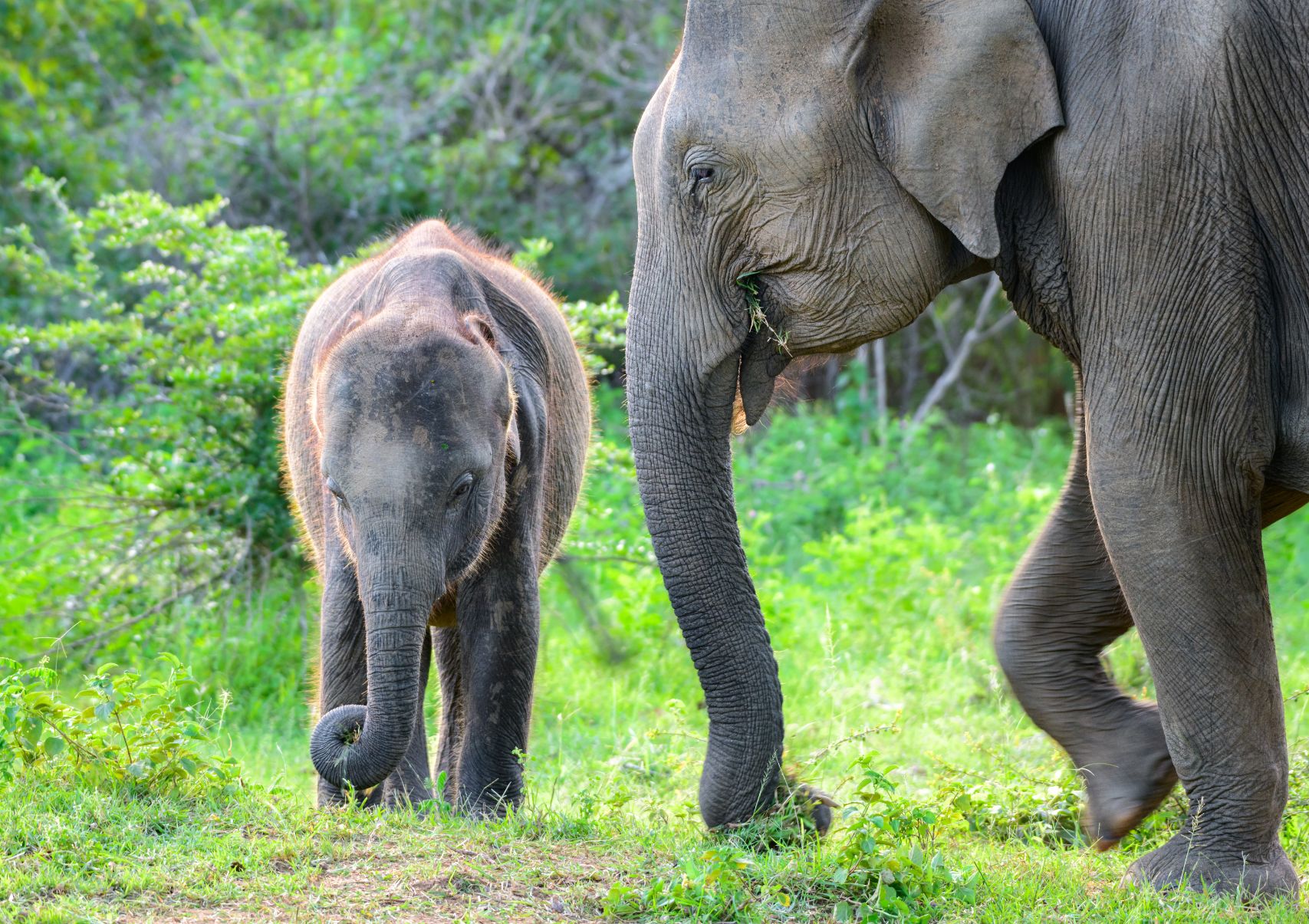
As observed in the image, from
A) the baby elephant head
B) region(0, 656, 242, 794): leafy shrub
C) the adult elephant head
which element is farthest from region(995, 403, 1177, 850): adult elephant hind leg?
region(0, 656, 242, 794): leafy shrub

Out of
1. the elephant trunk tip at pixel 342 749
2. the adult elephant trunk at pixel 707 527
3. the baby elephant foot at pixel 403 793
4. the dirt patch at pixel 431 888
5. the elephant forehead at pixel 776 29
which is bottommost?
the dirt patch at pixel 431 888

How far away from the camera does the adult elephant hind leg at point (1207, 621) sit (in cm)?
372

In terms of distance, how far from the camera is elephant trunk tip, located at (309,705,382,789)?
410 centimetres

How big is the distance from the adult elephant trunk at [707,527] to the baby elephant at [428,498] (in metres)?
0.64

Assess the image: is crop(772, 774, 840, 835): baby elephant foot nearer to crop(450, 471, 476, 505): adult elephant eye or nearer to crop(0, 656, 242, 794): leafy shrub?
crop(450, 471, 476, 505): adult elephant eye

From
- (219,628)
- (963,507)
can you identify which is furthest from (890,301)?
(963,507)

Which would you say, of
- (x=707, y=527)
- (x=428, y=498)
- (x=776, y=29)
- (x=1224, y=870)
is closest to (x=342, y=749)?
(x=428, y=498)

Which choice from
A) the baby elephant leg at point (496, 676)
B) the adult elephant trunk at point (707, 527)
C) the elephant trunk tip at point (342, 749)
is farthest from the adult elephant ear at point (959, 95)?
the elephant trunk tip at point (342, 749)

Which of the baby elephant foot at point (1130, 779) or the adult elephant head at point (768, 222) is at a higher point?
the adult elephant head at point (768, 222)

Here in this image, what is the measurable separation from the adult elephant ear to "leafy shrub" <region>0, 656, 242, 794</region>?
2351 mm

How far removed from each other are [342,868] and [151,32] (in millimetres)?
11231

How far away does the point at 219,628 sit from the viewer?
725 cm

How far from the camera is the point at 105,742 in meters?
4.34

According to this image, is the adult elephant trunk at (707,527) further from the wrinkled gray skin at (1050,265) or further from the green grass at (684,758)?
the green grass at (684,758)
